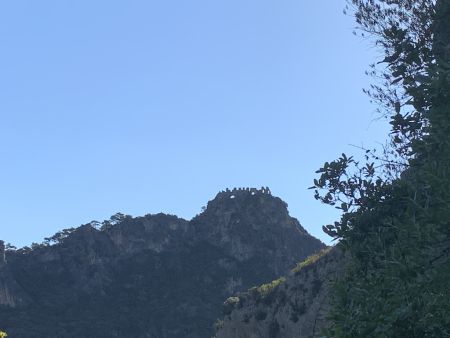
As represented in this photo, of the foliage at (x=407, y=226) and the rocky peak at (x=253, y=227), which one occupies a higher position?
the rocky peak at (x=253, y=227)

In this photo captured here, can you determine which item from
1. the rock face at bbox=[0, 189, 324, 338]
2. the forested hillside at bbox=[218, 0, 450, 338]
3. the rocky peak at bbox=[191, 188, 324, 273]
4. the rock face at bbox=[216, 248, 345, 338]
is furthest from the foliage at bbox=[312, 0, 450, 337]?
the rocky peak at bbox=[191, 188, 324, 273]

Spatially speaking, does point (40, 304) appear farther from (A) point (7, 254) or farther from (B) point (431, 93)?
(B) point (431, 93)

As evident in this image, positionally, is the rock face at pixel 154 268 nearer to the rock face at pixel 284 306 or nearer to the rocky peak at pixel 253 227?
the rocky peak at pixel 253 227

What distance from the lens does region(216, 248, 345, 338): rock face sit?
43344mm

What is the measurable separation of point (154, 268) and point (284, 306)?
128 metres

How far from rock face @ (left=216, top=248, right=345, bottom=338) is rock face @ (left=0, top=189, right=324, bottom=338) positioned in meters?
85.3

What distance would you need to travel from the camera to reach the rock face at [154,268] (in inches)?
5635

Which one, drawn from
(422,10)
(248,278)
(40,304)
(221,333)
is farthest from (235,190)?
(422,10)

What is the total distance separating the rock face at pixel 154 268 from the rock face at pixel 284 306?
280ft

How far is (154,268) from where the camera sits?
17088 centimetres

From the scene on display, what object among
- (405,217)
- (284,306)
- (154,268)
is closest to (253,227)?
(154,268)

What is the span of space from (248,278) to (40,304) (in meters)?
57.7

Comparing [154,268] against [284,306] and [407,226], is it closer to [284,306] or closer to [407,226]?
[284,306]


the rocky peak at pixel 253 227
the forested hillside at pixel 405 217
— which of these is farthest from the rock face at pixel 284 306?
the rocky peak at pixel 253 227
